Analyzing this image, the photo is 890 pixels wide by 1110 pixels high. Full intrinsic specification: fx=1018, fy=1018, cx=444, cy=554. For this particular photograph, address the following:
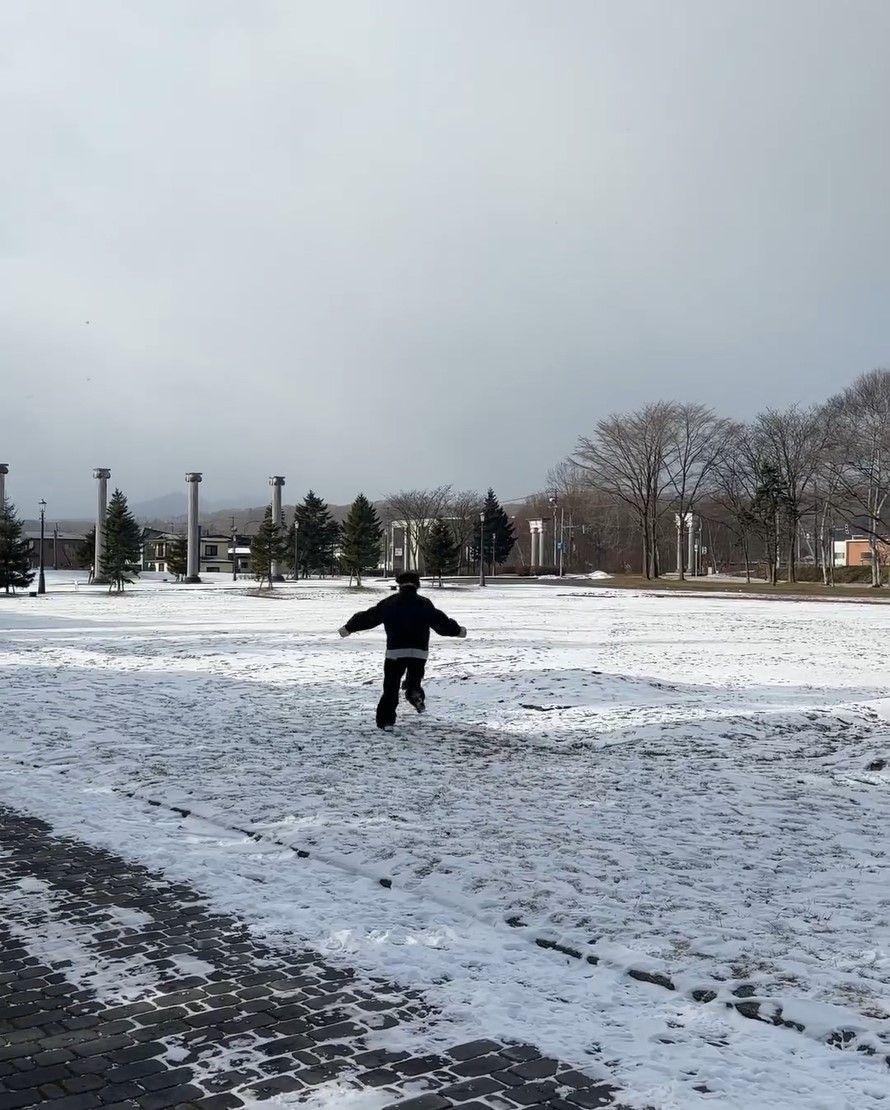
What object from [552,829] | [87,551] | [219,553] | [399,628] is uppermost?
[219,553]

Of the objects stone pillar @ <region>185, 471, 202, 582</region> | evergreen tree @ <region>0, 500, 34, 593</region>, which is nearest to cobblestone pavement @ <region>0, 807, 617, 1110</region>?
evergreen tree @ <region>0, 500, 34, 593</region>

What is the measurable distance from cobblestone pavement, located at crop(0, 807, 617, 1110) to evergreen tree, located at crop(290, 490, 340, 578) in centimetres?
8796

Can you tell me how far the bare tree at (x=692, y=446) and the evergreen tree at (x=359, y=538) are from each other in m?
21.3

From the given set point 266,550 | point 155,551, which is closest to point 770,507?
point 266,550

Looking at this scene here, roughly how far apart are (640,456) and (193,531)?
33.6 metres

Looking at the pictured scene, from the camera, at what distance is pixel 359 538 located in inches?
2608

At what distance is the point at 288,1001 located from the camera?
4395mm

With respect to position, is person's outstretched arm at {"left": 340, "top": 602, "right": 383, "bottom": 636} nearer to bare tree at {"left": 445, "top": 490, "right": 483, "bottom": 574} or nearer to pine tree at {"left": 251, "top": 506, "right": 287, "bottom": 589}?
pine tree at {"left": 251, "top": 506, "right": 287, "bottom": 589}

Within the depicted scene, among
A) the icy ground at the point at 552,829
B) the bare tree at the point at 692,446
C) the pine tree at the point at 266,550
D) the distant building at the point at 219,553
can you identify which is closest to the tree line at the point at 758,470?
the bare tree at the point at 692,446

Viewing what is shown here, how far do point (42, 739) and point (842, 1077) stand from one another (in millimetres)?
9057

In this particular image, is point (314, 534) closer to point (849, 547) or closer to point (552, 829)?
point (849, 547)

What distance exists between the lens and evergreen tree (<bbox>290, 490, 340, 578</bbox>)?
93938 mm

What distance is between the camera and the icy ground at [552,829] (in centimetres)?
427

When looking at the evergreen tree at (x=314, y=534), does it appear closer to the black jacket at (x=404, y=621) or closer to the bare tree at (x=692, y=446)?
the bare tree at (x=692, y=446)
